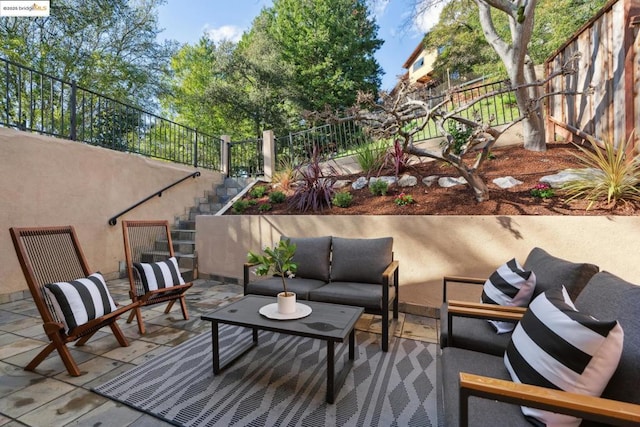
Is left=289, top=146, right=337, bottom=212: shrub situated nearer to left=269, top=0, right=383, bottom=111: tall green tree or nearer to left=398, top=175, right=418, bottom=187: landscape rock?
left=398, top=175, right=418, bottom=187: landscape rock

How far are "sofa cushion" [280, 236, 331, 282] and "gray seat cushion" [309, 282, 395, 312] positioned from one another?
30 centimetres

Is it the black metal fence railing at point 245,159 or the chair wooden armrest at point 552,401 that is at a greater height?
the black metal fence railing at point 245,159

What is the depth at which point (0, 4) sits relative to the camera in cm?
688

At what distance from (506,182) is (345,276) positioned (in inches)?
99.2

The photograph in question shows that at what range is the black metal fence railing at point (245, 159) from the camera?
7.71 m

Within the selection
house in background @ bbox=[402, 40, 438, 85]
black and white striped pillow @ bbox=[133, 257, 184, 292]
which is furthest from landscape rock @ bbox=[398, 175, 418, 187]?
house in background @ bbox=[402, 40, 438, 85]

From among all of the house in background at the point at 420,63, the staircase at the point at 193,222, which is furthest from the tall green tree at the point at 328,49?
the staircase at the point at 193,222

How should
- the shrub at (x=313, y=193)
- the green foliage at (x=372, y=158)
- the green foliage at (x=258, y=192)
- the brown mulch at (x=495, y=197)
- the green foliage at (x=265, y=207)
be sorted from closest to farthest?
the brown mulch at (x=495, y=197) < the shrub at (x=313, y=193) < the green foliage at (x=265, y=207) < the green foliage at (x=372, y=158) < the green foliage at (x=258, y=192)

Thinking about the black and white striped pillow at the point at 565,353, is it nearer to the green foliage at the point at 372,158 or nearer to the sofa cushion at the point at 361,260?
the sofa cushion at the point at 361,260

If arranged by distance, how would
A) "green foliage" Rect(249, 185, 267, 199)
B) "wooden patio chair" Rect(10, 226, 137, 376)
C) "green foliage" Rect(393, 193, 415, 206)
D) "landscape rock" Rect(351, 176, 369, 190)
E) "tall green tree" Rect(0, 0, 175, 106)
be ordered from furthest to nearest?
"tall green tree" Rect(0, 0, 175, 106), "green foliage" Rect(249, 185, 267, 199), "landscape rock" Rect(351, 176, 369, 190), "green foliage" Rect(393, 193, 415, 206), "wooden patio chair" Rect(10, 226, 137, 376)

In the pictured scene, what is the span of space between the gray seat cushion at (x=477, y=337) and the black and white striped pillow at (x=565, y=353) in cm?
38

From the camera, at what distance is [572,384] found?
1079mm

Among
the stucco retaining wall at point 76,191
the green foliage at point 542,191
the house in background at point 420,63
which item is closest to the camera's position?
the green foliage at point 542,191

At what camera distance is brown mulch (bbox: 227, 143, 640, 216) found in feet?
10.3
